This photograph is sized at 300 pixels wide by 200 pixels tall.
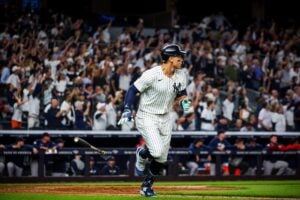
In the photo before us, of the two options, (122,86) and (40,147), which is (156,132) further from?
(122,86)

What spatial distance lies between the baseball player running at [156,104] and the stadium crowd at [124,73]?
8.01 metres

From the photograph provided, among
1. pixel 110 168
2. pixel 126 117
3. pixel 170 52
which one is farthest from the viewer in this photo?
pixel 110 168

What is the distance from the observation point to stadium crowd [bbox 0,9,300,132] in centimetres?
1945

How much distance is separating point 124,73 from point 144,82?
9923 millimetres

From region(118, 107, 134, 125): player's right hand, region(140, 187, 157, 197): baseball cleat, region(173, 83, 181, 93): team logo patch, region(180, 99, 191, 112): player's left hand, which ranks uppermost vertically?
region(173, 83, 181, 93): team logo patch

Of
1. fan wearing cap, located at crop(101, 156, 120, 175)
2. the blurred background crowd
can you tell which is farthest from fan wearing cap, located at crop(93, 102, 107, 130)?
fan wearing cap, located at crop(101, 156, 120, 175)

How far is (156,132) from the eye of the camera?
1117cm

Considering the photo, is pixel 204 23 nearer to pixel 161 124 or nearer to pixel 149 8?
pixel 149 8

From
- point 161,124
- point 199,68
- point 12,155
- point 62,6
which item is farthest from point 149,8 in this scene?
point 161,124

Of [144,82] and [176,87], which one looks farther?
[176,87]

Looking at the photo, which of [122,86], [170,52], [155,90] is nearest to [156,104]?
[155,90]

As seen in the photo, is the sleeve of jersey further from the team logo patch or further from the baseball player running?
the team logo patch

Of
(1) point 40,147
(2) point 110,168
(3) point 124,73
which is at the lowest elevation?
(2) point 110,168

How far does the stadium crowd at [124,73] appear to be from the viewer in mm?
19453
